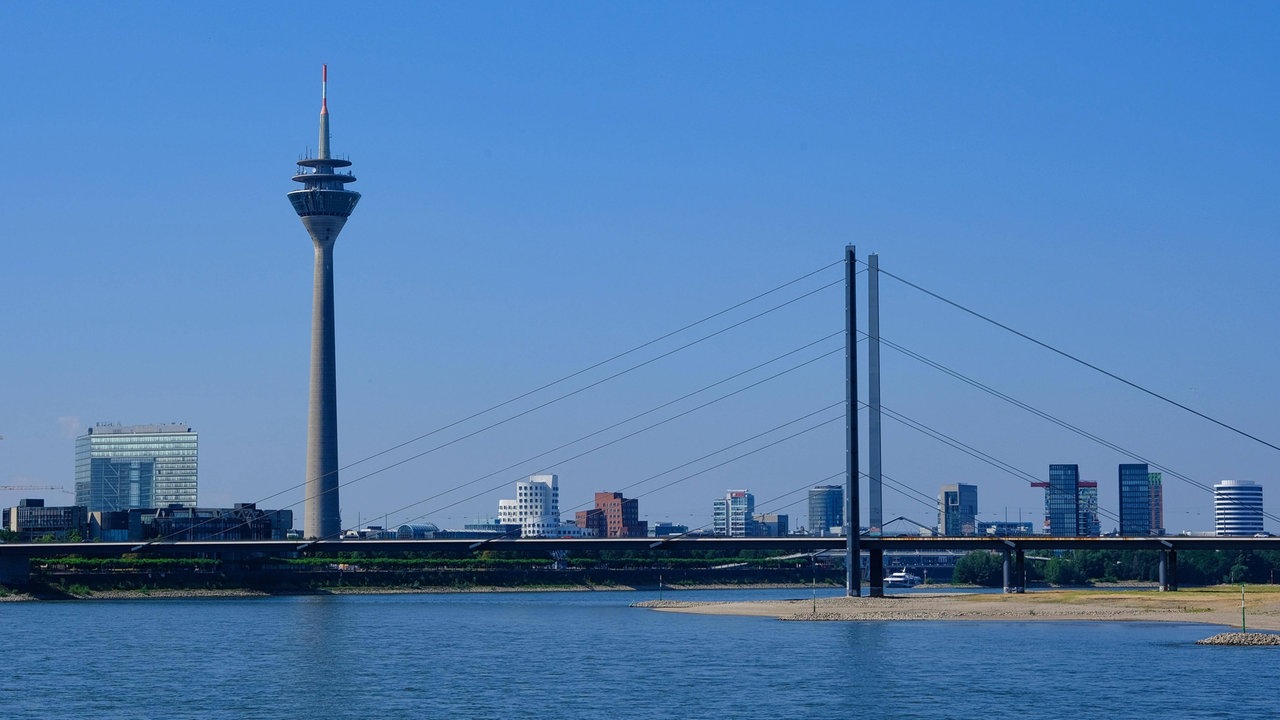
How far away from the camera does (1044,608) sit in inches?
4136

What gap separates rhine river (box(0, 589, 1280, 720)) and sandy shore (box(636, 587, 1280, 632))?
4.29m

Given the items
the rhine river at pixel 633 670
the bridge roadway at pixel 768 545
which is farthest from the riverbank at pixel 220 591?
the rhine river at pixel 633 670

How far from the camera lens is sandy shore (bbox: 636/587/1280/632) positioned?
97150mm

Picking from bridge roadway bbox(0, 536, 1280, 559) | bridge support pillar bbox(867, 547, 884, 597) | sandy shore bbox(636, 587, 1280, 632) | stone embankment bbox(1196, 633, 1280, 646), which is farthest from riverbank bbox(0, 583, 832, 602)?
stone embankment bbox(1196, 633, 1280, 646)

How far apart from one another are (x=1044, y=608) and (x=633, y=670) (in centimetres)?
4544

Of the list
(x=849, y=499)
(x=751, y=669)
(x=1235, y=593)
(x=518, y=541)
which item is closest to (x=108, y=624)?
(x=518, y=541)

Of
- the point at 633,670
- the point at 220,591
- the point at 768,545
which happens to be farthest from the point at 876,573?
the point at 220,591

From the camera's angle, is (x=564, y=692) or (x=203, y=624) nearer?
(x=564, y=692)

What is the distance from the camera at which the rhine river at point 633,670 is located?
54.1 metres

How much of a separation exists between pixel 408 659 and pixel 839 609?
130ft

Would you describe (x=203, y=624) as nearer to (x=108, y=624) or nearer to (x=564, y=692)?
(x=108, y=624)

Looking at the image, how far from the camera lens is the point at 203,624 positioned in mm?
104688

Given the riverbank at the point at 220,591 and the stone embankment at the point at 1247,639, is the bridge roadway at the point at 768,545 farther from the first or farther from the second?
the stone embankment at the point at 1247,639

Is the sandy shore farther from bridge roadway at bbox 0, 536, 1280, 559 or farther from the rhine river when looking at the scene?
the rhine river
